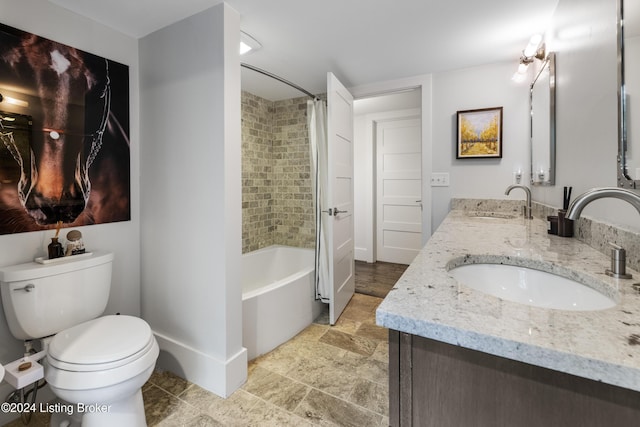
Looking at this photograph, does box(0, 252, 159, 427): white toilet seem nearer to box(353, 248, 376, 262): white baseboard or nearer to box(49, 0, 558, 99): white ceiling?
box(49, 0, 558, 99): white ceiling

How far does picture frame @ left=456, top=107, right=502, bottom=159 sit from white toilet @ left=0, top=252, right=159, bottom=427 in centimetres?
260

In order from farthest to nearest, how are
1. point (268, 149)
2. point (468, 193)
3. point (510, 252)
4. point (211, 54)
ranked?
point (268, 149), point (468, 193), point (211, 54), point (510, 252)

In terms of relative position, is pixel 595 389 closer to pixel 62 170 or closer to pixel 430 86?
pixel 62 170

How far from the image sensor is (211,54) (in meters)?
1.61

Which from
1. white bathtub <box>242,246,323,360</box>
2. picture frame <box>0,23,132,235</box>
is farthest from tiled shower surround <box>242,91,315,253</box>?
picture frame <box>0,23,132,235</box>

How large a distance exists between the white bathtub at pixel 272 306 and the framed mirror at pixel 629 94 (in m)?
1.91

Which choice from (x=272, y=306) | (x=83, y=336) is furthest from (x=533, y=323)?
(x=272, y=306)

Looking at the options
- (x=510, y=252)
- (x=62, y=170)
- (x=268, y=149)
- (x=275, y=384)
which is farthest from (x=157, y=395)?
(x=268, y=149)

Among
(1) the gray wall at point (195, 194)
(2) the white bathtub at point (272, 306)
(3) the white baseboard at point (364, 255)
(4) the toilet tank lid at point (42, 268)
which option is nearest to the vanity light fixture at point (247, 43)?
(1) the gray wall at point (195, 194)

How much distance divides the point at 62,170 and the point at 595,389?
2.26 meters

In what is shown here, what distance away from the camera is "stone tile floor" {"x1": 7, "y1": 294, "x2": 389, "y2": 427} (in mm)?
1451

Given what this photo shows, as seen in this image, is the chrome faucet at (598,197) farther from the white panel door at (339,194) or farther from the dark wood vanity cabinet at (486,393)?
the white panel door at (339,194)

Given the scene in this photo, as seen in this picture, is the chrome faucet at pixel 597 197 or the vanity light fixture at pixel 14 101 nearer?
the chrome faucet at pixel 597 197

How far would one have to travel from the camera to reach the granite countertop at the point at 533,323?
0.41 m
